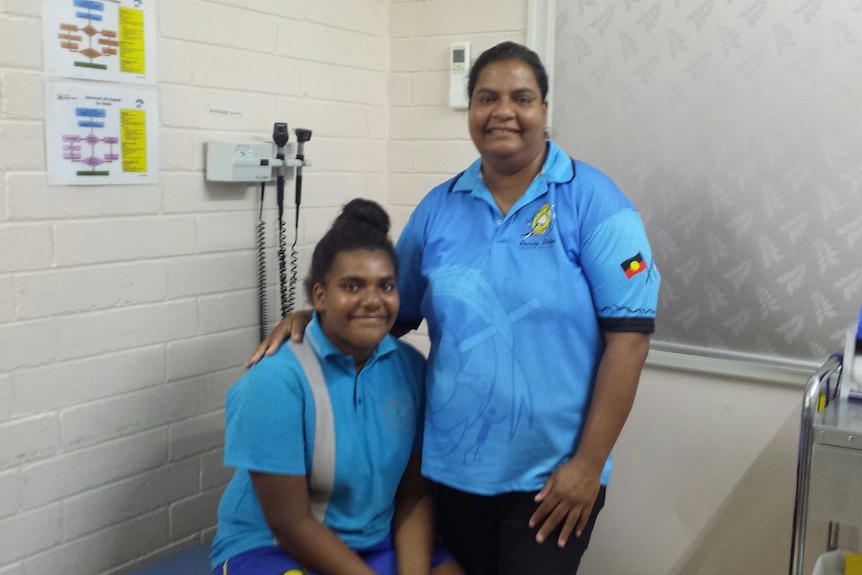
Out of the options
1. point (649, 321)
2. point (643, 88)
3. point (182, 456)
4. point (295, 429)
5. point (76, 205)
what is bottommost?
point (182, 456)

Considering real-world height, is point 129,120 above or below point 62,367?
above

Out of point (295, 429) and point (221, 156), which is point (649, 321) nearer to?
point (295, 429)

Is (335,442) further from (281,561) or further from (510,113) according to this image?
(510,113)

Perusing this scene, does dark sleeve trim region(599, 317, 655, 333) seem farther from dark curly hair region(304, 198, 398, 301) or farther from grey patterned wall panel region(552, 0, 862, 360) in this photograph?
grey patterned wall panel region(552, 0, 862, 360)

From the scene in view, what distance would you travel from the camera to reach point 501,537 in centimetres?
167

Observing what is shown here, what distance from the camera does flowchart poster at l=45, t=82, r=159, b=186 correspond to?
1.85 metres

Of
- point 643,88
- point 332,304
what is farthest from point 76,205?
point 643,88

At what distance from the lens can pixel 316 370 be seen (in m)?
1.63

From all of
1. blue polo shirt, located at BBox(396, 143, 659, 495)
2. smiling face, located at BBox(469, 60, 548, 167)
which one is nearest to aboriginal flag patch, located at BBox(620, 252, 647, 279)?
blue polo shirt, located at BBox(396, 143, 659, 495)

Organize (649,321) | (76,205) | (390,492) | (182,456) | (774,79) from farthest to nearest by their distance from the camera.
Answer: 1. (182,456)
2. (774,79)
3. (76,205)
4. (390,492)
5. (649,321)

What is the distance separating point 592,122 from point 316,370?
1169 millimetres

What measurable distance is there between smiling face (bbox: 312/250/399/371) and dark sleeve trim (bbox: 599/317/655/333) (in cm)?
43

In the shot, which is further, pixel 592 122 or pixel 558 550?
pixel 592 122

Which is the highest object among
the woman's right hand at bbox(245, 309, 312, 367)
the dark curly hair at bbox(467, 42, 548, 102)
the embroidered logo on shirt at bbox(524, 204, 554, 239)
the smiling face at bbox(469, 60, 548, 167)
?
the dark curly hair at bbox(467, 42, 548, 102)
